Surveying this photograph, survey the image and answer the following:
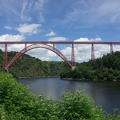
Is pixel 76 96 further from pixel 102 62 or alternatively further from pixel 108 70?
pixel 102 62

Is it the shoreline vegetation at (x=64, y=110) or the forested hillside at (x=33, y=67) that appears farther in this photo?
the forested hillside at (x=33, y=67)

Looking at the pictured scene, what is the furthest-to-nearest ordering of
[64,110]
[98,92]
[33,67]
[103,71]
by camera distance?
[33,67]
[103,71]
[98,92]
[64,110]

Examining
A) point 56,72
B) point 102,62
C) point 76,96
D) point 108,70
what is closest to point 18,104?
point 76,96

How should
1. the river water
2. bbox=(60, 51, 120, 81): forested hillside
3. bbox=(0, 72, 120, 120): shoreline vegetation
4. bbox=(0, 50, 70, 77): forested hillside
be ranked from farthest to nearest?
bbox=(0, 50, 70, 77): forested hillside < bbox=(60, 51, 120, 81): forested hillside < the river water < bbox=(0, 72, 120, 120): shoreline vegetation

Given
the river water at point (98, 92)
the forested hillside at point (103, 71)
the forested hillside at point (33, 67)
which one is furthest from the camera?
the forested hillside at point (33, 67)

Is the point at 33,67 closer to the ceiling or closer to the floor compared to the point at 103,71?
closer to the ceiling

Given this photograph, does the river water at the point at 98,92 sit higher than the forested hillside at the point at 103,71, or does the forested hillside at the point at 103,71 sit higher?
the forested hillside at the point at 103,71

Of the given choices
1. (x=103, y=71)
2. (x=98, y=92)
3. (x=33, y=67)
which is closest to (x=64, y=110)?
(x=98, y=92)

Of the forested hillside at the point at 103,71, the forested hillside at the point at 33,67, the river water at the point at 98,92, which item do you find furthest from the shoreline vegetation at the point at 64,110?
the forested hillside at the point at 33,67

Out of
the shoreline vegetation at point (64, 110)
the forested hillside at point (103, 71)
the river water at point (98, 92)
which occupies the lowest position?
the river water at point (98, 92)

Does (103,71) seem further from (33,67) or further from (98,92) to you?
(33,67)

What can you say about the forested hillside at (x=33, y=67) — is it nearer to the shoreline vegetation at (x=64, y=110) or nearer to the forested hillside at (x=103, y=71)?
the forested hillside at (x=103, y=71)

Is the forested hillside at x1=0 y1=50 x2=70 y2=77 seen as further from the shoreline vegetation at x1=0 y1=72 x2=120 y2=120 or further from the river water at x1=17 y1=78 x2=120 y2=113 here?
the shoreline vegetation at x1=0 y1=72 x2=120 y2=120

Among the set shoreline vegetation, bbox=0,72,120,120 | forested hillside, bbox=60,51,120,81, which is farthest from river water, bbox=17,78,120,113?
forested hillside, bbox=60,51,120,81
